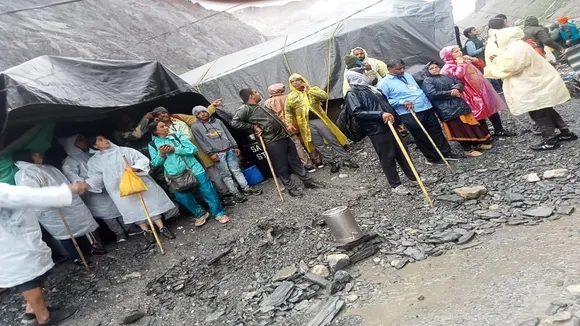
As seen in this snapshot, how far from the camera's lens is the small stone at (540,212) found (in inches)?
145

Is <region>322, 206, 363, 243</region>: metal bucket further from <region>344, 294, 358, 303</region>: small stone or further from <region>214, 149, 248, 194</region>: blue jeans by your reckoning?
<region>214, 149, 248, 194</region>: blue jeans

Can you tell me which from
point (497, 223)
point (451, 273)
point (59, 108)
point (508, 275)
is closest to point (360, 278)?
point (451, 273)

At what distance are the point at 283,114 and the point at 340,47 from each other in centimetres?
253

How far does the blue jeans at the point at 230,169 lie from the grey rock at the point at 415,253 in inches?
132

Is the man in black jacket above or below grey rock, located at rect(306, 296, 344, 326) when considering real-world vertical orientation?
above

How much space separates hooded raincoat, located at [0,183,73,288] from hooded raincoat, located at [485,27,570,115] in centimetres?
526

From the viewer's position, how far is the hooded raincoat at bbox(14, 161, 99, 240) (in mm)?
4633

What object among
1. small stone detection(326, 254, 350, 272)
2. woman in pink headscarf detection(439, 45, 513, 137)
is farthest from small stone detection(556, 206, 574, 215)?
woman in pink headscarf detection(439, 45, 513, 137)

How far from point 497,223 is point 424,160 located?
230cm

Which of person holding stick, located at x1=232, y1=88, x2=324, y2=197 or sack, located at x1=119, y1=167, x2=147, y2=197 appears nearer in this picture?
sack, located at x1=119, y1=167, x2=147, y2=197

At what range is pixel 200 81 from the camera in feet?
30.8

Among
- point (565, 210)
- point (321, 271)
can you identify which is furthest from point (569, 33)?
point (321, 271)

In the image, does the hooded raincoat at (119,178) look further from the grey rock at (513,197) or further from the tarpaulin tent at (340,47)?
the grey rock at (513,197)

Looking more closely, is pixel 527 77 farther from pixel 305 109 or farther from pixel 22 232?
pixel 22 232
